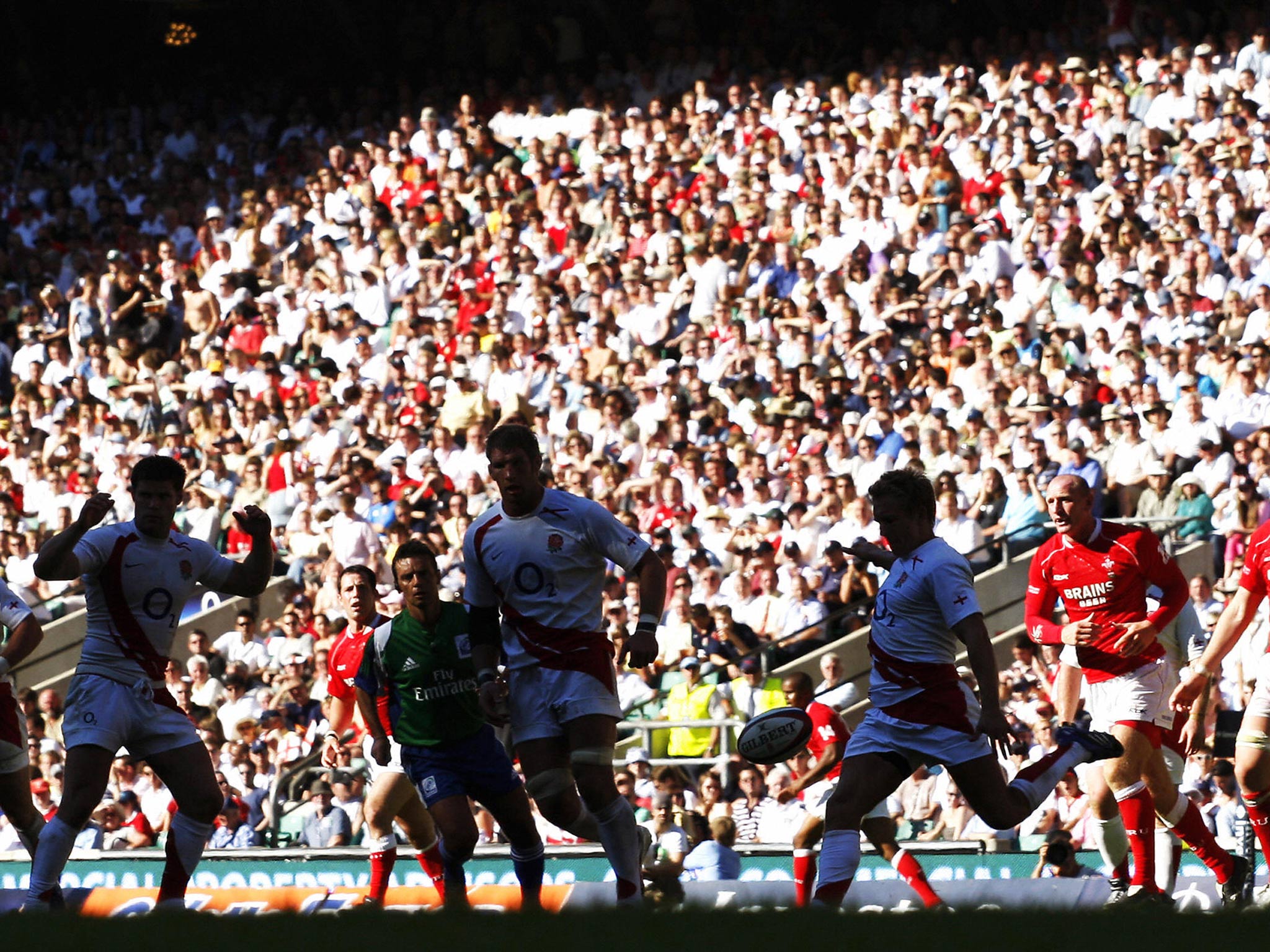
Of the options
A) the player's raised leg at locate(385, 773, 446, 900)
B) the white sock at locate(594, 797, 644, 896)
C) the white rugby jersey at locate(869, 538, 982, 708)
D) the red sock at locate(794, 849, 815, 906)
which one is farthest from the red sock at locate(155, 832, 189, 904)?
the red sock at locate(794, 849, 815, 906)

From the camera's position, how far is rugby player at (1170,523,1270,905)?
9.30 m

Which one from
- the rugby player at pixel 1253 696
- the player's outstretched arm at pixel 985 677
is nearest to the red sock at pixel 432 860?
the player's outstretched arm at pixel 985 677

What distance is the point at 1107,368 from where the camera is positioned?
18016mm

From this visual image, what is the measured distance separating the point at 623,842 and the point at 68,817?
2.51 m

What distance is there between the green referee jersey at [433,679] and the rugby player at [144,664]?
855 millimetres

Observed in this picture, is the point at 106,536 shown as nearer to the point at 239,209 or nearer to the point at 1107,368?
the point at 1107,368

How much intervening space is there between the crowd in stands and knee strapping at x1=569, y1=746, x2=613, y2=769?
13.8 ft

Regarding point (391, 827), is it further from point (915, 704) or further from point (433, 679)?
point (915, 704)

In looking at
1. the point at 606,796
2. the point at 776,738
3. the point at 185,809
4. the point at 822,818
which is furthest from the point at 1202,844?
the point at 185,809

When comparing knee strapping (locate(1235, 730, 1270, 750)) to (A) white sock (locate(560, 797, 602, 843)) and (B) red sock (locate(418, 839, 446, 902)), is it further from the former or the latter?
(B) red sock (locate(418, 839, 446, 902))

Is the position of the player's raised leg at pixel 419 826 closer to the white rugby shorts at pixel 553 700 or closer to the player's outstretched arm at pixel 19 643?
the player's outstretched arm at pixel 19 643

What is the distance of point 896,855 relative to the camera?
1114 cm

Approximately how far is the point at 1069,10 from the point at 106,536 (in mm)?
18167

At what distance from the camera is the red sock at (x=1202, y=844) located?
9.84m
